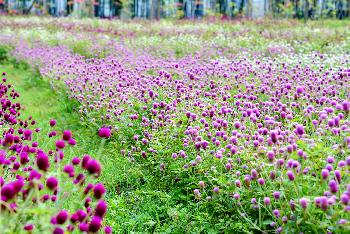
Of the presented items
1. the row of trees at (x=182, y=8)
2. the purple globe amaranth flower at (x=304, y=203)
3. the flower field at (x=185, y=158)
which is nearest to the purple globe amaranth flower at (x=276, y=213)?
the flower field at (x=185, y=158)

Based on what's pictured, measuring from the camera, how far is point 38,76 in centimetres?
1174

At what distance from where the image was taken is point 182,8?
39.2 m

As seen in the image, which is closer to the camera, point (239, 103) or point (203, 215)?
point (203, 215)

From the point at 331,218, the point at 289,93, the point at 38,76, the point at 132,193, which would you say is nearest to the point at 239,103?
the point at 289,93

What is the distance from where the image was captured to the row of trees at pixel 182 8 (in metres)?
35.0

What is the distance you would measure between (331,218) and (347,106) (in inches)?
42.5

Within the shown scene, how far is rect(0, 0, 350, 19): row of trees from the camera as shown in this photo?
35000 millimetres

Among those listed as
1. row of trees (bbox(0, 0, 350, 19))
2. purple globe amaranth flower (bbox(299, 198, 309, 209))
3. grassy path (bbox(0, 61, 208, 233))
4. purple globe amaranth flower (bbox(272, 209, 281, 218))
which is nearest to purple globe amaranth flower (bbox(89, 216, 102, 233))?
grassy path (bbox(0, 61, 208, 233))

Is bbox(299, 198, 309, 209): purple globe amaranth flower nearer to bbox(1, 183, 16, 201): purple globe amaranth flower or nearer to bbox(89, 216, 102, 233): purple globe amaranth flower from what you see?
bbox(89, 216, 102, 233): purple globe amaranth flower

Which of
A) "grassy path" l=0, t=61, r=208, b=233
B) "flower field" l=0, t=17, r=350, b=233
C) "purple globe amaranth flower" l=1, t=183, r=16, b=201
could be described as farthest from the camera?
"grassy path" l=0, t=61, r=208, b=233

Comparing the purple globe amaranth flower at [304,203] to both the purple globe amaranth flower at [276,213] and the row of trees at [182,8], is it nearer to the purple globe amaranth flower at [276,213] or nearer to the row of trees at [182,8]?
the purple globe amaranth flower at [276,213]

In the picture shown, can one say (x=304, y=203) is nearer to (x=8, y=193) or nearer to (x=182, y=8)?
(x=8, y=193)

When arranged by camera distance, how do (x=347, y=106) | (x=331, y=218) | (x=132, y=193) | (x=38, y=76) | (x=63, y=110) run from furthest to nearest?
1. (x=38, y=76)
2. (x=63, y=110)
3. (x=132, y=193)
4. (x=347, y=106)
5. (x=331, y=218)

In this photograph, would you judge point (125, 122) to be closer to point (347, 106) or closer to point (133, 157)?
point (133, 157)
